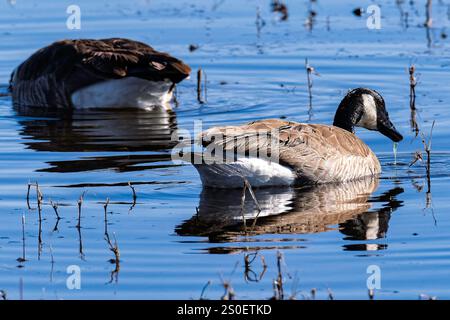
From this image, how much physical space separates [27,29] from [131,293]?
11.3 meters

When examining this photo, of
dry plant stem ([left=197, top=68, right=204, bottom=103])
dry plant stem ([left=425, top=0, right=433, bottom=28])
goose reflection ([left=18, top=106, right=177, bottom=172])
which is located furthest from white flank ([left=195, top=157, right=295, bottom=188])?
dry plant stem ([left=425, top=0, right=433, bottom=28])

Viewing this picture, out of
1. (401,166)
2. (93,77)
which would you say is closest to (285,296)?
(401,166)

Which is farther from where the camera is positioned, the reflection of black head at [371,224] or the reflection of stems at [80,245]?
the reflection of black head at [371,224]

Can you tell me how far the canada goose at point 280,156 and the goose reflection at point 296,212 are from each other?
0.11 metres

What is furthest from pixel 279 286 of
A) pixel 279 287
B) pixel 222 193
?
pixel 222 193

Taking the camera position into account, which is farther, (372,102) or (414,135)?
(414,135)

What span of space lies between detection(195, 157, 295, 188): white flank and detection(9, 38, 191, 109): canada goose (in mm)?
3851

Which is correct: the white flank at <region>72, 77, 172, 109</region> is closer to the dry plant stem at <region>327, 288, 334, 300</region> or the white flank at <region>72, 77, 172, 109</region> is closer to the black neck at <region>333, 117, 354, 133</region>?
the black neck at <region>333, 117, 354, 133</region>

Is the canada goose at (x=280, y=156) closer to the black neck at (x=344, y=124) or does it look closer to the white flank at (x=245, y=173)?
the white flank at (x=245, y=173)

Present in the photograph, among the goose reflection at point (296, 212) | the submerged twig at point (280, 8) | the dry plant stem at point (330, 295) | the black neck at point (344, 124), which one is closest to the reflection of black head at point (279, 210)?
the goose reflection at point (296, 212)

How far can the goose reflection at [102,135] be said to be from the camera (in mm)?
11312
